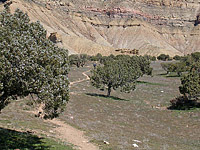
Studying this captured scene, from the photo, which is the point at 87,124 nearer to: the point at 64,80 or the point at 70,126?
the point at 70,126

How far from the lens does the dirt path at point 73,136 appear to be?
70.1 ft

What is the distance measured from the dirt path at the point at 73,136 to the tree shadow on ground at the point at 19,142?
11.7 feet

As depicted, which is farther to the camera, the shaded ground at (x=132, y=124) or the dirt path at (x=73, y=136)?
the shaded ground at (x=132, y=124)

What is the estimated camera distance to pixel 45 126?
2598 cm

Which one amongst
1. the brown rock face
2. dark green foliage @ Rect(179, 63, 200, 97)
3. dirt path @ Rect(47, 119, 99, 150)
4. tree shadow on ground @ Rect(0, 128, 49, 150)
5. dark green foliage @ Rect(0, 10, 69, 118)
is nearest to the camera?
dark green foliage @ Rect(0, 10, 69, 118)

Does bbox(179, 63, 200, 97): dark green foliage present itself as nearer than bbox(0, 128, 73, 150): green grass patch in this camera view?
No

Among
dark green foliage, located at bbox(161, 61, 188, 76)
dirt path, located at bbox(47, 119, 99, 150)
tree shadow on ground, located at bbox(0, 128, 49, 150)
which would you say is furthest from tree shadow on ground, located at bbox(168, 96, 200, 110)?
dark green foliage, located at bbox(161, 61, 188, 76)

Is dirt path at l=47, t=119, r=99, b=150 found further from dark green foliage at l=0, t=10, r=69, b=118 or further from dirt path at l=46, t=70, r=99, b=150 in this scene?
dark green foliage at l=0, t=10, r=69, b=118

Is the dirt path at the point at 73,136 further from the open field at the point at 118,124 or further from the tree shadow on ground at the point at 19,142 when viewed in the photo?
the tree shadow on ground at the point at 19,142

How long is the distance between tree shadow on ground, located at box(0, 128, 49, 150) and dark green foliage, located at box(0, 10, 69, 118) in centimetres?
280

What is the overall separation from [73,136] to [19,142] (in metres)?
7.32

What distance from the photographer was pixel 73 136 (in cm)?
2414

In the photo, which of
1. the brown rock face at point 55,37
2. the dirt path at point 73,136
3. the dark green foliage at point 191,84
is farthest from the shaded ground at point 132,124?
the brown rock face at point 55,37

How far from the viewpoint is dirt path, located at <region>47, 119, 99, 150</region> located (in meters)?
21.4
